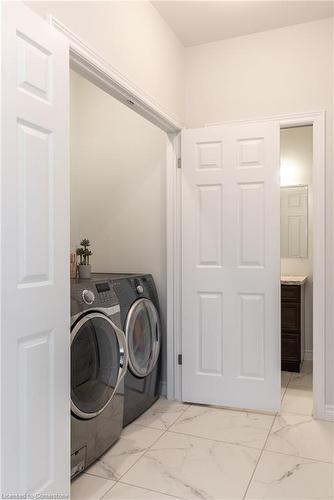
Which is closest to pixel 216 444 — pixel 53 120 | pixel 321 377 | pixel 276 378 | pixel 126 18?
pixel 276 378

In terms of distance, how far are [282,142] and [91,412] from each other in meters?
3.60

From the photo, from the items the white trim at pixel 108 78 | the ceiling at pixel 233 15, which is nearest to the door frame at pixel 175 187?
the white trim at pixel 108 78

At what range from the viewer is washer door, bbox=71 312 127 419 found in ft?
6.66

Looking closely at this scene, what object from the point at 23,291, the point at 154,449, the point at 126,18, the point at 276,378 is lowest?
the point at 154,449

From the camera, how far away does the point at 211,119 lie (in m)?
3.17

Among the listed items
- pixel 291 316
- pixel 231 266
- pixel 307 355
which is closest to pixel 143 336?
pixel 231 266

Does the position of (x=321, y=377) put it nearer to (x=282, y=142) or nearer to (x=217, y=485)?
(x=217, y=485)

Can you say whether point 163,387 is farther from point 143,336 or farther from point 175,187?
point 175,187

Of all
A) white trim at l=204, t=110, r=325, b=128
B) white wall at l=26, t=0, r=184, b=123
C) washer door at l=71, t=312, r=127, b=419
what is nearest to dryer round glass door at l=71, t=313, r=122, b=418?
washer door at l=71, t=312, r=127, b=419

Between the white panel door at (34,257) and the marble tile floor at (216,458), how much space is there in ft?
1.44

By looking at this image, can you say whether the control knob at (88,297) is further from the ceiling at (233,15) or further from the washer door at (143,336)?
the ceiling at (233,15)

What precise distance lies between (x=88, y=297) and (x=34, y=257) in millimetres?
666

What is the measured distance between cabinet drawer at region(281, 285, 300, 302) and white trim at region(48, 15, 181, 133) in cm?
195

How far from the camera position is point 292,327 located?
12.7 feet
